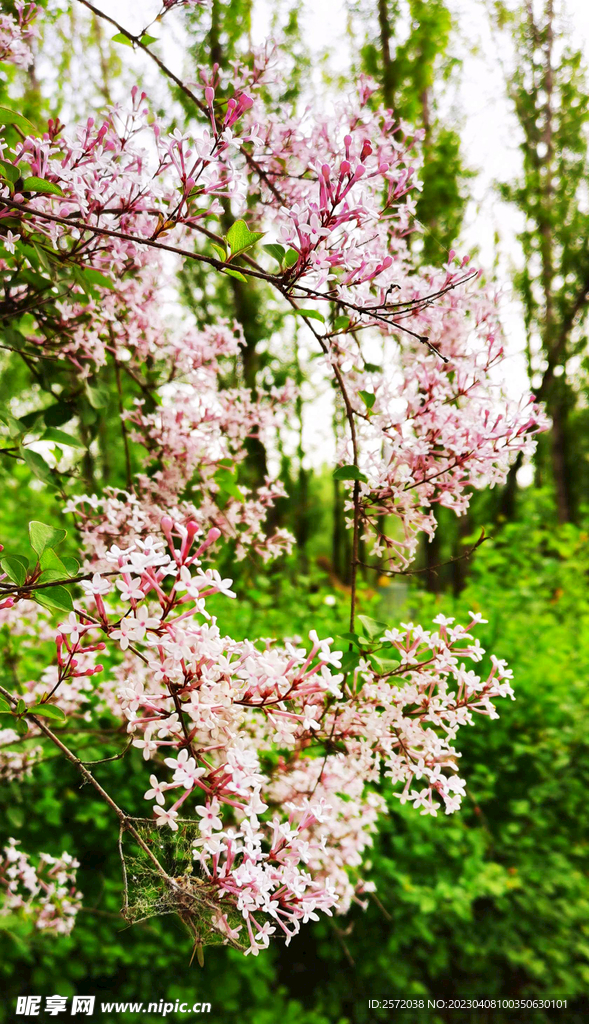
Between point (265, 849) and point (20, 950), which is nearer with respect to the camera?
point (265, 849)

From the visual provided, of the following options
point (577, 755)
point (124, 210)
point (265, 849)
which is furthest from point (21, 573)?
point (577, 755)

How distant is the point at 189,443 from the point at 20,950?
1.85m

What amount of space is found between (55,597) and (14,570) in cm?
8

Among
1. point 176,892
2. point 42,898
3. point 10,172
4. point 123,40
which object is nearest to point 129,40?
point 123,40

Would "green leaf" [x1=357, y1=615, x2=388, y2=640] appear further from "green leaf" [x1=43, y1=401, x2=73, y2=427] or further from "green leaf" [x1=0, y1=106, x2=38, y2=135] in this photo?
"green leaf" [x1=0, y1=106, x2=38, y2=135]

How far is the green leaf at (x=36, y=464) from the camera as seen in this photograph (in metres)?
1.47

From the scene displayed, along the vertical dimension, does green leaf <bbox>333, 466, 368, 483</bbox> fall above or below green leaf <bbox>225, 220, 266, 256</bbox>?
below

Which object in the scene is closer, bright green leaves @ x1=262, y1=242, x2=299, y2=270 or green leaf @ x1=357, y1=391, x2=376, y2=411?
bright green leaves @ x1=262, y1=242, x2=299, y2=270

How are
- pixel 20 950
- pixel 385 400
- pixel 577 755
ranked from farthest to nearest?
pixel 577 755 < pixel 20 950 < pixel 385 400

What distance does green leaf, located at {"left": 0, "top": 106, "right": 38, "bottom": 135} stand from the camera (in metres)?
1.16

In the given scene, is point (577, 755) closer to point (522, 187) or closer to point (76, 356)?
point (76, 356)

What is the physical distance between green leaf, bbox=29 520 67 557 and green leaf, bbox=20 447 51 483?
41 centimetres

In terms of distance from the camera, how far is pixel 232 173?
96 cm

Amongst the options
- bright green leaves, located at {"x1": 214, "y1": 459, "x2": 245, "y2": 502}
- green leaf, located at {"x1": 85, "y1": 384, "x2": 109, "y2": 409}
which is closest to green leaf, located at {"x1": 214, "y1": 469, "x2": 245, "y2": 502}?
bright green leaves, located at {"x1": 214, "y1": 459, "x2": 245, "y2": 502}
